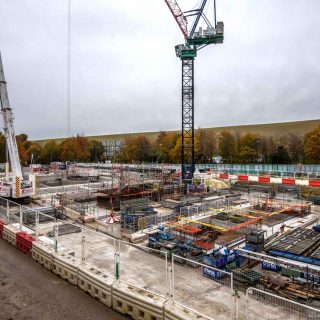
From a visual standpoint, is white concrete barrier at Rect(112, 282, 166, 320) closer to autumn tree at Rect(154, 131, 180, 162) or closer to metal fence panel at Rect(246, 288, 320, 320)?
metal fence panel at Rect(246, 288, 320, 320)

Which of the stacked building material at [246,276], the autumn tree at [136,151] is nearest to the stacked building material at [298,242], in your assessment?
the stacked building material at [246,276]

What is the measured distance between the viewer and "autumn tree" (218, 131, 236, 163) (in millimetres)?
71688

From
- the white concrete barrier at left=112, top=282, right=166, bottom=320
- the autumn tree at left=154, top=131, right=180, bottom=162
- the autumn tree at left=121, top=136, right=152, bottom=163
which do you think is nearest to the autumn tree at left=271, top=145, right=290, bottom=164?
the autumn tree at left=154, top=131, right=180, bottom=162

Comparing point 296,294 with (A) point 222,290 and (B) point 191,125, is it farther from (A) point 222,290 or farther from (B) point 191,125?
(B) point 191,125

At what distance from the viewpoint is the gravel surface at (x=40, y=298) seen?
878 centimetres

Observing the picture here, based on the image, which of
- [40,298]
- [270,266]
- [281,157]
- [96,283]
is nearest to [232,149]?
[281,157]

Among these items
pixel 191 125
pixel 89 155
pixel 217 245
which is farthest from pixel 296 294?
pixel 89 155

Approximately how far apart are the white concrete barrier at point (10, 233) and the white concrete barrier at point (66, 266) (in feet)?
14.3

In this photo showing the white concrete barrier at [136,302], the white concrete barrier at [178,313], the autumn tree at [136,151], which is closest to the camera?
the white concrete barrier at [178,313]

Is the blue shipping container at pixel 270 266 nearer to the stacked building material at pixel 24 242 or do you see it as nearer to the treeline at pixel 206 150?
the stacked building material at pixel 24 242

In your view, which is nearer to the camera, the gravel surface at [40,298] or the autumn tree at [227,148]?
the gravel surface at [40,298]

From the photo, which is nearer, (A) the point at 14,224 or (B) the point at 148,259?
(B) the point at 148,259

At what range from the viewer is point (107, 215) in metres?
22.2

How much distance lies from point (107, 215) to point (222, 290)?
13.3 meters
